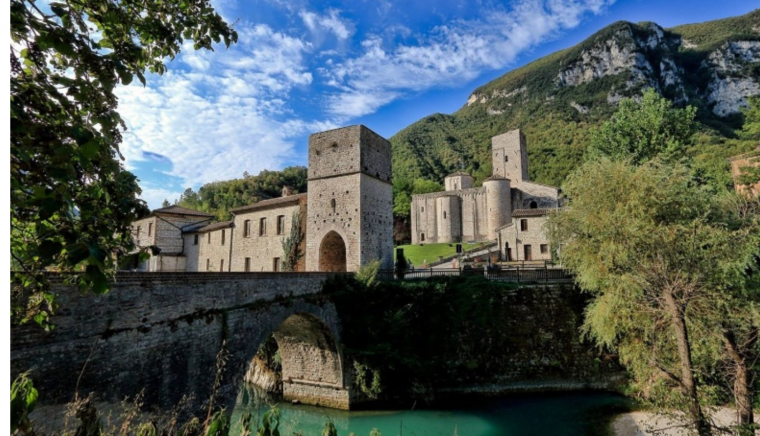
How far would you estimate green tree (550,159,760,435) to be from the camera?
10.1 metres

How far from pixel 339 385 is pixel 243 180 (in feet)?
205

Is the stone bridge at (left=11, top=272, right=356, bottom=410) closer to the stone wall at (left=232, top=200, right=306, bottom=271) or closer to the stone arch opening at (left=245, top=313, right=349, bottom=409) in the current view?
the stone arch opening at (left=245, top=313, right=349, bottom=409)

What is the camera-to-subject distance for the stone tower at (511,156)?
6378cm

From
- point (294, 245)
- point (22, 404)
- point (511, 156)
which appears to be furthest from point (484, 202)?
point (22, 404)

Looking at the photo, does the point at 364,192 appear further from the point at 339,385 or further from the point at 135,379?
the point at 135,379

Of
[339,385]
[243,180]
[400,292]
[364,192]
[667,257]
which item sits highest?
[243,180]

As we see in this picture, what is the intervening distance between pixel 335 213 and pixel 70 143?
60.0 feet

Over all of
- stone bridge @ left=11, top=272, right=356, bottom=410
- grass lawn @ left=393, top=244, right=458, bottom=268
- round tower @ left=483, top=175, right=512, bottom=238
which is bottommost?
stone bridge @ left=11, top=272, right=356, bottom=410

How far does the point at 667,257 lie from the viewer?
11.1m

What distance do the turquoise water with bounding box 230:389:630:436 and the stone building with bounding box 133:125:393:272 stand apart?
7.44 metres

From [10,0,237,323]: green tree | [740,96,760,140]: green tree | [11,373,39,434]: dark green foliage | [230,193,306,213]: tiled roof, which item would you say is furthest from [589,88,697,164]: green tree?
[11,373,39,434]: dark green foliage

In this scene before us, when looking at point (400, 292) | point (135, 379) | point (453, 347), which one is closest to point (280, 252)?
point (400, 292)

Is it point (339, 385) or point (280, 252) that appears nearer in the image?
point (339, 385)

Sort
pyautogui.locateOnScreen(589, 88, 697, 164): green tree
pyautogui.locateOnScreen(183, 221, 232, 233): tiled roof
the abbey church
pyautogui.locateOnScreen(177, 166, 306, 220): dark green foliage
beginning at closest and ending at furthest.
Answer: the abbey church → pyautogui.locateOnScreen(589, 88, 697, 164): green tree → pyautogui.locateOnScreen(183, 221, 232, 233): tiled roof → pyautogui.locateOnScreen(177, 166, 306, 220): dark green foliage
